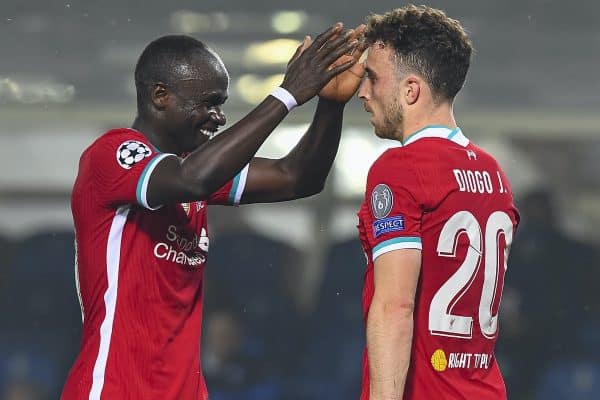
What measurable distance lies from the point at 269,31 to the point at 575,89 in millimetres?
1426

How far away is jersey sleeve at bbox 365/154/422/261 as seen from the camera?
264cm

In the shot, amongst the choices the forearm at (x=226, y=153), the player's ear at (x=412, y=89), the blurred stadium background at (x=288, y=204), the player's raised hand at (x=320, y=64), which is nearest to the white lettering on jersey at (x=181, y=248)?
the forearm at (x=226, y=153)

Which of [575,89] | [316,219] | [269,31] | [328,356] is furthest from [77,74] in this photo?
[575,89]

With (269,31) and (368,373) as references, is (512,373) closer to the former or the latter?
(269,31)

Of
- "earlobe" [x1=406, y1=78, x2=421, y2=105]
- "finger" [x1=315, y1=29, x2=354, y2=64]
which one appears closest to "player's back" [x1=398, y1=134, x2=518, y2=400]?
"earlobe" [x1=406, y1=78, x2=421, y2=105]

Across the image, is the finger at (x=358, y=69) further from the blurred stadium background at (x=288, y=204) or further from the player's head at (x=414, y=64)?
the blurred stadium background at (x=288, y=204)

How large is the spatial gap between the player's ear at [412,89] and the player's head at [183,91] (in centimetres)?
54

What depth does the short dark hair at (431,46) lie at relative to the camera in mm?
2830

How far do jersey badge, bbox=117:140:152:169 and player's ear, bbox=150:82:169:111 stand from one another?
0.17 m

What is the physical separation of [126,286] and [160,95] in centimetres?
52

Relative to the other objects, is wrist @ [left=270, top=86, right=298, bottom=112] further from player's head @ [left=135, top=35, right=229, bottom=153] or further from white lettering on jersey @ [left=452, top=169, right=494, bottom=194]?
white lettering on jersey @ [left=452, top=169, right=494, bottom=194]

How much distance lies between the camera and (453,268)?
8.91 feet

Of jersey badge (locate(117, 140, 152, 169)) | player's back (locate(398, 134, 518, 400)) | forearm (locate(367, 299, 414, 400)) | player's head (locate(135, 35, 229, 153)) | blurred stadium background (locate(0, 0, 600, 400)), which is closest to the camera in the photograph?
forearm (locate(367, 299, 414, 400))

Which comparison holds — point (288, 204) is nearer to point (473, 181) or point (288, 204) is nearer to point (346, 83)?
point (346, 83)
